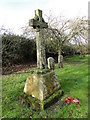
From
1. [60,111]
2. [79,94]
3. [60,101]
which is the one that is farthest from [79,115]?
[79,94]

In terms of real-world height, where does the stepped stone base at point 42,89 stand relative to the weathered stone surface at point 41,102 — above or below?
above

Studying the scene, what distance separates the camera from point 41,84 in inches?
132

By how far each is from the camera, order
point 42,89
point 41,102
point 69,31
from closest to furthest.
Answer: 1. point 41,102
2. point 42,89
3. point 69,31

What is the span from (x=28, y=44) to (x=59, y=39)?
5.56m

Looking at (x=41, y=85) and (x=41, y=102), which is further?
(x=41, y=85)

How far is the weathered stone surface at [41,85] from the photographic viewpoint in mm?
3342

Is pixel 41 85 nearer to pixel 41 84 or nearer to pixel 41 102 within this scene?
pixel 41 84

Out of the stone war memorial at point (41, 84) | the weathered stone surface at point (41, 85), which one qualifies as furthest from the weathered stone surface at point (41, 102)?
the weathered stone surface at point (41, 85)

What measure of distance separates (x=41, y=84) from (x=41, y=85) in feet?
0.11

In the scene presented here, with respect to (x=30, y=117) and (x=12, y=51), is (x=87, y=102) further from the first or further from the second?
(x=12, y=51)

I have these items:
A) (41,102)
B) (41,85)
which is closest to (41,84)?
(41,85)

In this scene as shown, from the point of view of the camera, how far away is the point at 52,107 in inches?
133

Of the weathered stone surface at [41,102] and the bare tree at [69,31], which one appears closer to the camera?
the weathered stone surface at [41,102]

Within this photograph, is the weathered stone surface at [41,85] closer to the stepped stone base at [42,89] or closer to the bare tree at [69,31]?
the stepped stone base at [42,89]
